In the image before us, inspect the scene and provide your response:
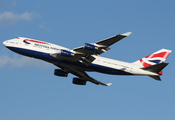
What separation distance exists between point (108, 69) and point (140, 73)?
6427 millimetres

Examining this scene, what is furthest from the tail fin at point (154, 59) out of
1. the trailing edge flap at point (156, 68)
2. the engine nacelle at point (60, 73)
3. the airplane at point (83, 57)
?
the engine nacelle at point (60, 73)

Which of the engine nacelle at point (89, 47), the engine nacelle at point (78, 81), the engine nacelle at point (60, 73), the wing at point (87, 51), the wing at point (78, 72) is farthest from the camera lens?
the engine nacelle at point (78, 81)

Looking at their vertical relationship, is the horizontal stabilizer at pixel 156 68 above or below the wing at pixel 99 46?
below

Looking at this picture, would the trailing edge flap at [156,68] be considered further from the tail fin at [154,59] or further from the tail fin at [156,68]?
the tail fin at [154,59]

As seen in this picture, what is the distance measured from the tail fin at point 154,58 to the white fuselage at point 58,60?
3.44 m

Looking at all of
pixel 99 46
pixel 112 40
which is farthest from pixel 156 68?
pixel 99 46

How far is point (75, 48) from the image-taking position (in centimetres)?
5028

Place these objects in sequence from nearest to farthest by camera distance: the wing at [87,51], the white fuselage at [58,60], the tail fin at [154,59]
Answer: the wing at [87,51] → the white fuselage at [58,60] → the tail fin at [154,59]

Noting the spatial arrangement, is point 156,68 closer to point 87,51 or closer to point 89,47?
point 87,51

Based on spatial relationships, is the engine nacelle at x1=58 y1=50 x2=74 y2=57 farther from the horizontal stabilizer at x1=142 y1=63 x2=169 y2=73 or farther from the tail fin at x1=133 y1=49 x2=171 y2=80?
the tail fin at x1=133 y1=49 x2=171 y2=80

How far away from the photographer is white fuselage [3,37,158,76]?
50719mm

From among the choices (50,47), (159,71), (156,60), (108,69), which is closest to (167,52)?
(156,60)

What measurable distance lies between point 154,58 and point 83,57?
16801 millimetres

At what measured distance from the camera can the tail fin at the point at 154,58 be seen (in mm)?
58844
